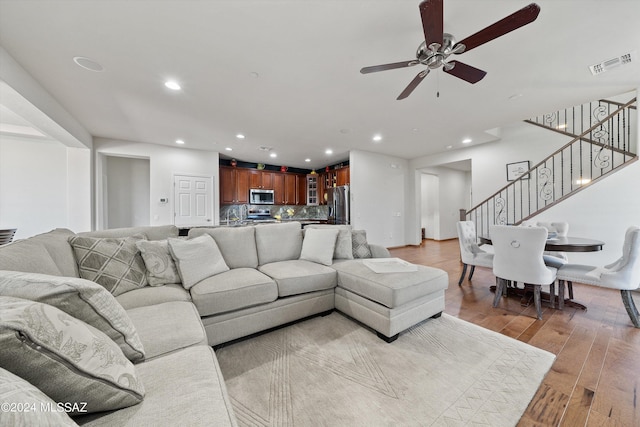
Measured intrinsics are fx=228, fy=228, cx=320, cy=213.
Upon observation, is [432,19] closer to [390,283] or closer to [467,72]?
[467,72]

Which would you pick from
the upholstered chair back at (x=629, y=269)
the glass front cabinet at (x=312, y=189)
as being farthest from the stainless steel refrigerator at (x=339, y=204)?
the upholstered chair back at (x=629, y=269)

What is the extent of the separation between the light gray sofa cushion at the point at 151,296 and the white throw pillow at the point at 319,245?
135cm

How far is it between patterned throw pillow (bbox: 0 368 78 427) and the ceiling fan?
221 cm

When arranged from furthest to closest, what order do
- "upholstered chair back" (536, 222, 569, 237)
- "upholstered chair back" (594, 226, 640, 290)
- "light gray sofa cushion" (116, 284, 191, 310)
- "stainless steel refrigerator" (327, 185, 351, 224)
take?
"stainless steel refrigerator" (327, 185, 351, 224) < "upholstered chair back" (536, 222, 569, 237) < "upholstered chair back" (594, 226, 640, 290) < "light gray sofa cushion" (116, 284, 191, 310)

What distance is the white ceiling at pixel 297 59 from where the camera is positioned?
1.71 meters

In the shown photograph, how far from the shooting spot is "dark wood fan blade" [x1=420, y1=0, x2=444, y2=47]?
1386 mm

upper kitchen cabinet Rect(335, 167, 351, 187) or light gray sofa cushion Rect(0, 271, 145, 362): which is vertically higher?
upper kitchen cabinet Rect(335, 167, 351, 187)

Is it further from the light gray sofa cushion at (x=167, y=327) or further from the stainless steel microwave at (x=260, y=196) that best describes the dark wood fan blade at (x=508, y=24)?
the stainless steel microwave at (x=260, y=196)

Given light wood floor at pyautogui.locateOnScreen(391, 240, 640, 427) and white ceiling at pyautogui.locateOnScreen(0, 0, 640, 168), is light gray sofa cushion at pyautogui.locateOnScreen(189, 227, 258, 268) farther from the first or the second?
light wood floor at pyautogui.locateOnScreen(391, 240, 640, 427)

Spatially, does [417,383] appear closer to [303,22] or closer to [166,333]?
[166,333]

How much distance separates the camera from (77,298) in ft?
2.68

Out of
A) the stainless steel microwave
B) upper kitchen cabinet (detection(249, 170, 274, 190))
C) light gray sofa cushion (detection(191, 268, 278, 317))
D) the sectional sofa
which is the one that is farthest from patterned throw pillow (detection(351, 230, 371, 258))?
upper kitchen cabinet (detection(249, 170, 274, 190))

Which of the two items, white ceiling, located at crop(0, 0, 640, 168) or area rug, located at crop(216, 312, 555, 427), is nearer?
area rug, located at crop(216, 312, 555, 427)

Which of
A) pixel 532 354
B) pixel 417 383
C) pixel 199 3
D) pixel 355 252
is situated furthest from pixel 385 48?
pixel 532 354
